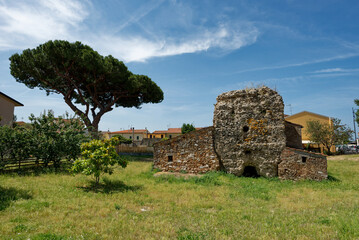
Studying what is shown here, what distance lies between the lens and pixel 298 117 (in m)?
38.1

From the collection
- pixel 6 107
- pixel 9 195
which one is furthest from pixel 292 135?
pixel 6 107

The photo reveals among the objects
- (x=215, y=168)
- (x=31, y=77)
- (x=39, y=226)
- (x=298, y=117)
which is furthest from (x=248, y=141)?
(x=298, y=117)

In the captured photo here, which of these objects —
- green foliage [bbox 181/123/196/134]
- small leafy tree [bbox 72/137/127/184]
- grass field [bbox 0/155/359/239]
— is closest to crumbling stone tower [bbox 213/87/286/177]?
grass field [bbox 0/155/359/239]

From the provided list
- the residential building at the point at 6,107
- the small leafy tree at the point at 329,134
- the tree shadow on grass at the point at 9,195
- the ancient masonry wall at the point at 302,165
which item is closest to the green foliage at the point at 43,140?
the tree shadow on grass at the point at 9,195

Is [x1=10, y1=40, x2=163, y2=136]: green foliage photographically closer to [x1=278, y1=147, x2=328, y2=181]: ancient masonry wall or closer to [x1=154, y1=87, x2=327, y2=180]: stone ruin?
[x1=154, y1=87, x2=327, y2=180]: stone ruin

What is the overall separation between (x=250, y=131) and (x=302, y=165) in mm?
3223

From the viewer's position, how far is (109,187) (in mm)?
9672

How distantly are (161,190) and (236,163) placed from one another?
530cm

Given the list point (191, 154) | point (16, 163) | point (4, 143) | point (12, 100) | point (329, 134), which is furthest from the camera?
point (329, 134)

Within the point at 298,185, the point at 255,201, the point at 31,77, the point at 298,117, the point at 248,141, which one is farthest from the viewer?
the point at 298,117

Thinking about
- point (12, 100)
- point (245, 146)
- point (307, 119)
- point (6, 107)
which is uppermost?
point (12, 100)

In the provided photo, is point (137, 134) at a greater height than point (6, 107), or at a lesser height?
lesser

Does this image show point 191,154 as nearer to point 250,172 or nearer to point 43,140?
point 250,172

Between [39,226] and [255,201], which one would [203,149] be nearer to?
[255,201]
